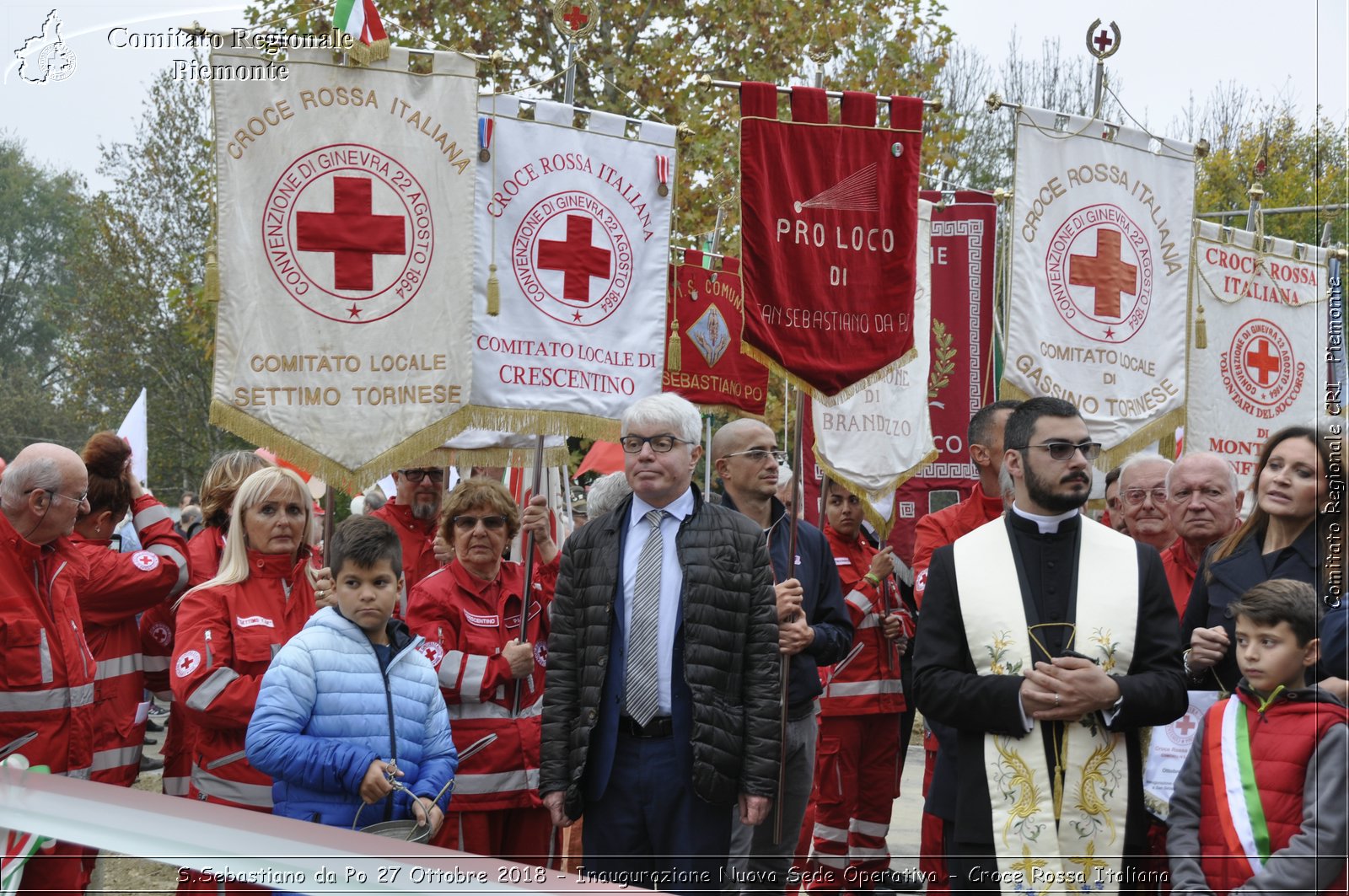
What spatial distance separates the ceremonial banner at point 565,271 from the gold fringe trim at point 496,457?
5.57ft

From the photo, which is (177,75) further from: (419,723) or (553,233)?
(419,723)

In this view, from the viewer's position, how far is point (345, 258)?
4949mm

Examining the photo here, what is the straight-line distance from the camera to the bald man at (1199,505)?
203 inches

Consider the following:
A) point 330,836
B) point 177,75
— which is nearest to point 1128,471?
point 177,75

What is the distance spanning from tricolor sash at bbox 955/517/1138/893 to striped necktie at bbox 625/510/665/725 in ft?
3.20

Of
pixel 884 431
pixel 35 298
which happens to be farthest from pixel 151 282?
pixel 884 431

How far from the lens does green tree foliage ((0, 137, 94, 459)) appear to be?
20.7m

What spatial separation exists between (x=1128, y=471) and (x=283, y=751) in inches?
158

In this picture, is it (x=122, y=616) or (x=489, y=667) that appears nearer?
(x=489, y=667)

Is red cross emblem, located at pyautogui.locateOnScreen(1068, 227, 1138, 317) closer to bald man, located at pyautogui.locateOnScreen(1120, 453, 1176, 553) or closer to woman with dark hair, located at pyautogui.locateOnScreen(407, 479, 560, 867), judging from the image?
bald man, located at pyautogui.locateOnScreen(1120, 453, 1176, 553)

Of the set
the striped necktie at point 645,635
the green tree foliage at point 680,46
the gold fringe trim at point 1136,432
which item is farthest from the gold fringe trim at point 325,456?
the green tree foliage at point 680,46

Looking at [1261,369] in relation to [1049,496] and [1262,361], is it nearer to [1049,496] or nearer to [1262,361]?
[1262,361]

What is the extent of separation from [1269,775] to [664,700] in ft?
5.67

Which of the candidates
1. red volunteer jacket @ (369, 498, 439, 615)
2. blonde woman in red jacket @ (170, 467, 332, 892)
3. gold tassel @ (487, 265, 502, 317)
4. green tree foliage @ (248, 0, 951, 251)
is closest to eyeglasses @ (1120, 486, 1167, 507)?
gold tassel @ (487, 265, 502, 317)
